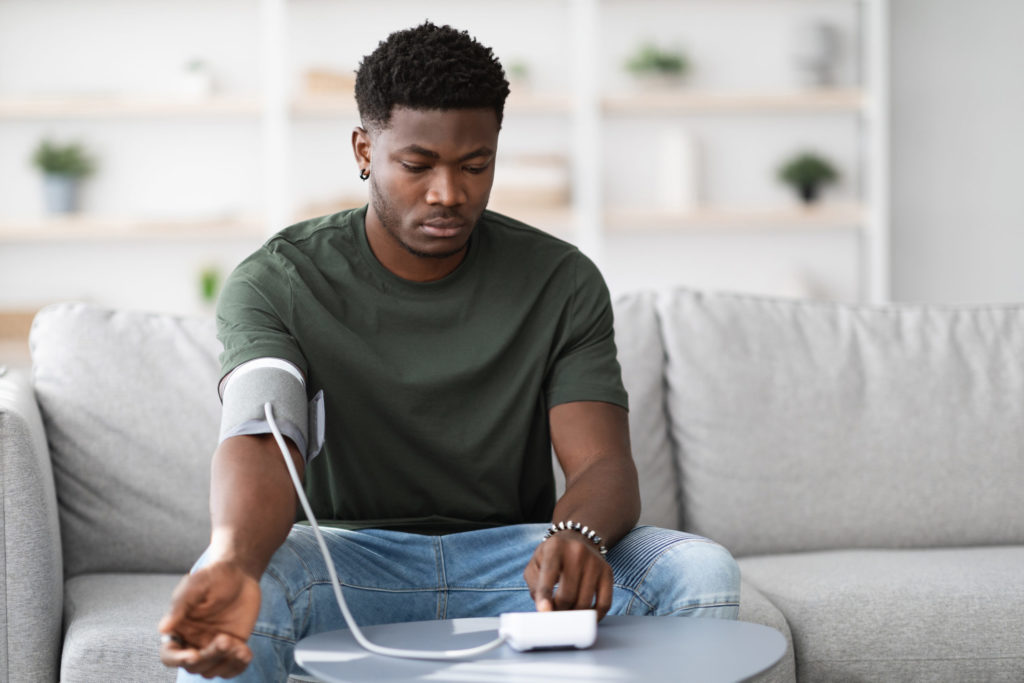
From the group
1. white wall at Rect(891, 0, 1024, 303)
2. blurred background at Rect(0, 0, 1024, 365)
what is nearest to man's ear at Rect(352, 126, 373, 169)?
blurred background at Rect(0, 0, 1024, 365)

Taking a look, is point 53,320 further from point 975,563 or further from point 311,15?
point 311,15

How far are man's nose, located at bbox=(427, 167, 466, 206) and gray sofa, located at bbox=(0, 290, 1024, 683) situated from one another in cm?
69

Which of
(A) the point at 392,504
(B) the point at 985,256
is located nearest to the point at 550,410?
(A) the point at 392,504

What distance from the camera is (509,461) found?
154 centimetres

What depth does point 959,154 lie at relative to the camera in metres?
4.37

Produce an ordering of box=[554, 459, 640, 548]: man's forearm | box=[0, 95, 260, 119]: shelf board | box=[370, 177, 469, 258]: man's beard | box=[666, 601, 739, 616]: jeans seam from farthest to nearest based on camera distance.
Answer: box=[0, 95, 260, 119]: shelf board < box=[370, 177, 469, 258]: man's beard < box=[554, 459, 640, 548]: man's forearm < box=[666, 601, 739, 616]: jeans seam

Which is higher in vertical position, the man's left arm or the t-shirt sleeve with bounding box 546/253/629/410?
the t-shirt sleeve with bounding box 546/253/629/410

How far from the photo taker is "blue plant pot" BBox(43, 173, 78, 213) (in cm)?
400

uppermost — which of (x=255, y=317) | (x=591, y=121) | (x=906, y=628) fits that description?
(x=591, y=121)

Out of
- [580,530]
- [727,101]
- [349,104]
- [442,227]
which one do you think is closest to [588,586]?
[580,530]

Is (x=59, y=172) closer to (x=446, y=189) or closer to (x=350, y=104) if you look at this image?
(x=350, y=104)

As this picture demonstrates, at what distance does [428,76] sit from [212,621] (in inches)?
29.0

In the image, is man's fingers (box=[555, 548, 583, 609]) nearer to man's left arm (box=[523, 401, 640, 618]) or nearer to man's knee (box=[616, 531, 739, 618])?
man's left arm (box=[523, 401, 640, 618])

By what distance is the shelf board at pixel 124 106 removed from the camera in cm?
393
